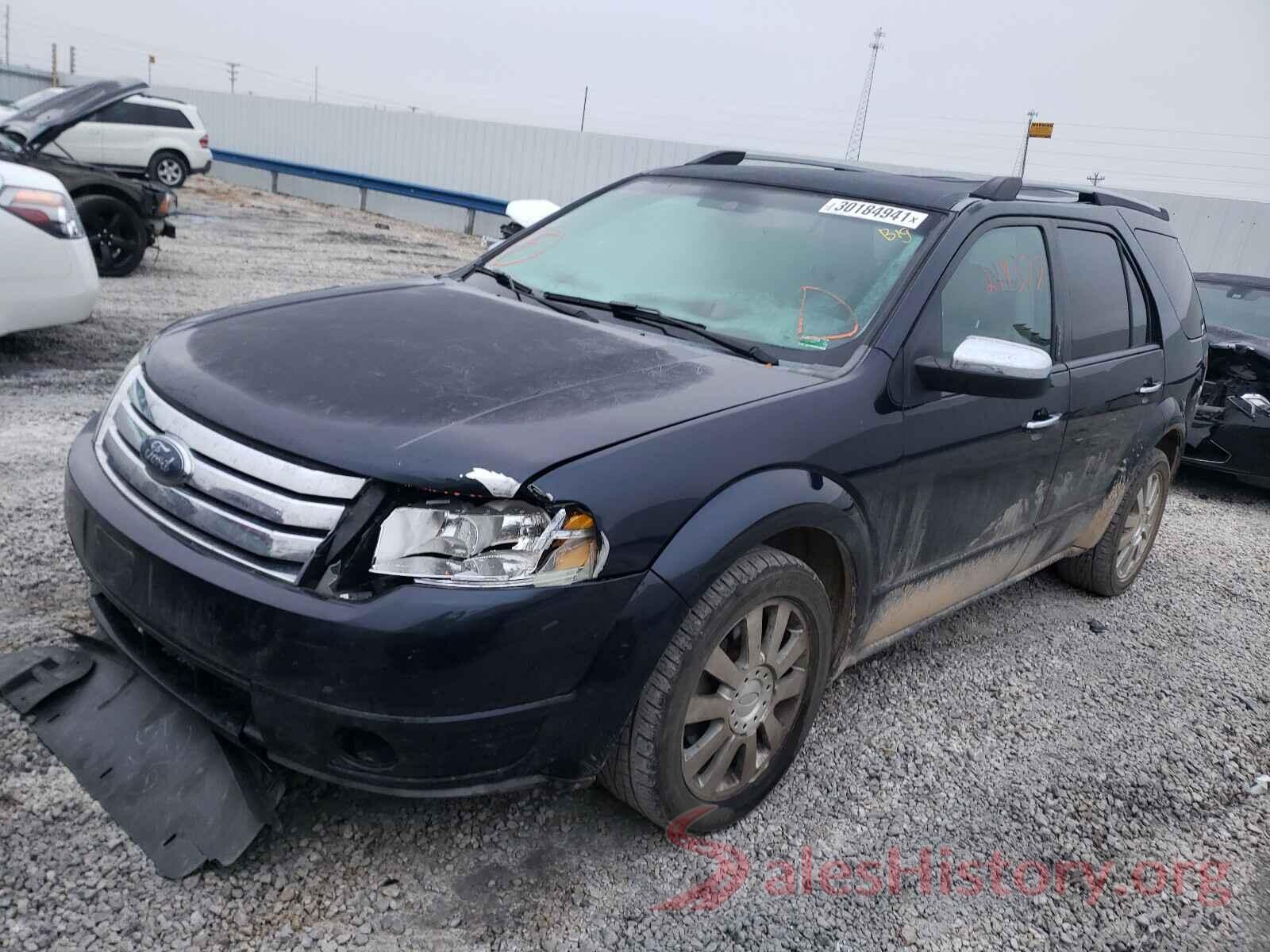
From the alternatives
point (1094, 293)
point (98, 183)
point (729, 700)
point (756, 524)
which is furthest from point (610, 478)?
point (98, 183)

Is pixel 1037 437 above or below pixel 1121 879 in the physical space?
above

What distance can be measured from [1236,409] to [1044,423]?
4281 millimetres

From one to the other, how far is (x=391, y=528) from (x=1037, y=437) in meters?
2.35

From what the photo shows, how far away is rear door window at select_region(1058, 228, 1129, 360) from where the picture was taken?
3748 millimetres


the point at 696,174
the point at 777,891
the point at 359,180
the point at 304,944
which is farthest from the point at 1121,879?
the point at 359,180

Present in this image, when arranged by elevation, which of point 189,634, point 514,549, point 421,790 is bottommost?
point 421,790

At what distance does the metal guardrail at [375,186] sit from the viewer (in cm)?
1916

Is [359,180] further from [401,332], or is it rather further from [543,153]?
[401,332]

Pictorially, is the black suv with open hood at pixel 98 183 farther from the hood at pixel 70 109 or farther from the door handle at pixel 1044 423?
the door handle at pixel 1044 423

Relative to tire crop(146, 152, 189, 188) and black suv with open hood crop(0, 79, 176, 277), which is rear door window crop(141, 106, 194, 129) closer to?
tire crop(146, 152, 189, 188)

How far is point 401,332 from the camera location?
283 cm

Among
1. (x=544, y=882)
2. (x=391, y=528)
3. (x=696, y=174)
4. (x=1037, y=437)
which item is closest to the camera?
(x=391, y=528)

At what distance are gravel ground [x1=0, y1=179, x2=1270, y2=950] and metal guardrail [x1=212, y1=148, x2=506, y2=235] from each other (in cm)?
1513

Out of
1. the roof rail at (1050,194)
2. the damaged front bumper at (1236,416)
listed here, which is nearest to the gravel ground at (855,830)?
the roof rail at (1050,194)
